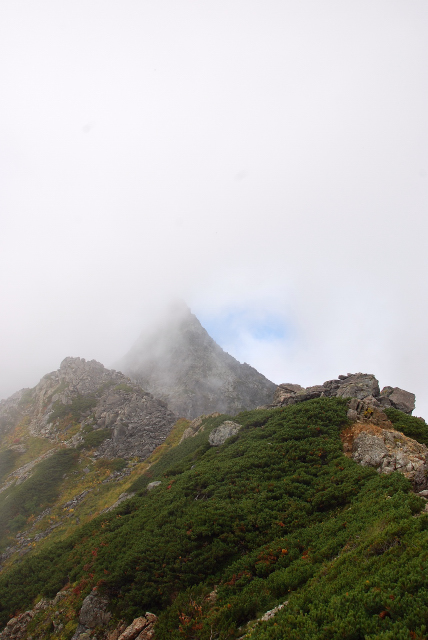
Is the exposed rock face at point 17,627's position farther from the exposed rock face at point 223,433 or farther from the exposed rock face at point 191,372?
the exposed rock face at point 191,372

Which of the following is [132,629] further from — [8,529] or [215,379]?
[215,379]

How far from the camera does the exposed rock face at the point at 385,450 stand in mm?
20391

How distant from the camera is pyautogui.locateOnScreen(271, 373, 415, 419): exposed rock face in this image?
3550cm

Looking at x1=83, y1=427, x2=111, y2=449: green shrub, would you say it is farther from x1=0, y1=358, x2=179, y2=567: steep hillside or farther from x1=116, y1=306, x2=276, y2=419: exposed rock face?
x1=116, y1=306, x2=276, y2=419: exposed rock face

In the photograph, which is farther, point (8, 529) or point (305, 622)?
point (8, 529)

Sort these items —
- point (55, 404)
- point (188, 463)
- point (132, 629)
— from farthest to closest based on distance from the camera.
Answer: point (55, 404)
point (188, 463)
point (132, 629)

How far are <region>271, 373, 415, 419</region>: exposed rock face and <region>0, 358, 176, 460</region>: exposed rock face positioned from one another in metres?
27.4

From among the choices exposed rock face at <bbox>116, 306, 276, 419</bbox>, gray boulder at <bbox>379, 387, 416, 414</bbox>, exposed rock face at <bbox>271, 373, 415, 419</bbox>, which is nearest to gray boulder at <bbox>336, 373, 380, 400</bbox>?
exposed rock face at <bbox>271, 373, 415, 419</bbox>

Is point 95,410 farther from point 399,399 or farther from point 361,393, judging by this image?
point 399,399

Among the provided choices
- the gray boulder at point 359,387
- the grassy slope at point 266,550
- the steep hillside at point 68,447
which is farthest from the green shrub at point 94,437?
the gray boulder at point 359,387

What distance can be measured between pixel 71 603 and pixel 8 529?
2500 cm

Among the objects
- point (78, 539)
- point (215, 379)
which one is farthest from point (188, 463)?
point (215, 379)

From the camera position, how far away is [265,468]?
24.7 meters

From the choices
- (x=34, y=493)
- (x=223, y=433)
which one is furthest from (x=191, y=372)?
(x=223, y=433)
